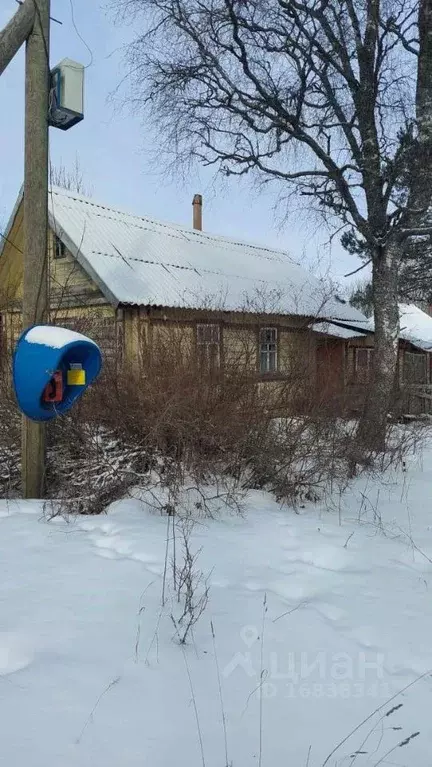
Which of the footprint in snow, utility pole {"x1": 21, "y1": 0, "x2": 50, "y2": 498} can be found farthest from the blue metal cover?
the footprint in snow

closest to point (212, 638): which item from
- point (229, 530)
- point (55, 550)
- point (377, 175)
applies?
point (55, 550)

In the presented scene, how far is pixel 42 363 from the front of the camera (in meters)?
3.44

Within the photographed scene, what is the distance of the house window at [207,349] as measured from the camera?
5777 millimetres

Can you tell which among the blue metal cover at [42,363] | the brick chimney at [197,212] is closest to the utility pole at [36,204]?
the blue metal cover at [42,363]

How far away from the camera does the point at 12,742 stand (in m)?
1.72

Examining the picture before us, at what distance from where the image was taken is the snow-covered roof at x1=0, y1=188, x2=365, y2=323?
12.3 m

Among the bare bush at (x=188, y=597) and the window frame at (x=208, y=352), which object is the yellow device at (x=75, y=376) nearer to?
the bare bush at (x=188, y=597)

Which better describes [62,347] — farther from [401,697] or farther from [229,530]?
[401,697]

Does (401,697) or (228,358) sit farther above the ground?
(228,358)

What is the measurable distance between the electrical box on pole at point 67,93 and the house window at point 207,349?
2692mm

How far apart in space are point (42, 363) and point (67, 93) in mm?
2625

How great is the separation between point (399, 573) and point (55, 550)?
7.84 ft

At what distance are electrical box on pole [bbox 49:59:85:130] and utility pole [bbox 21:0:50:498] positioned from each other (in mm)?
66

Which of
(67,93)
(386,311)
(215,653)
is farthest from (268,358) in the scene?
(215,653)
